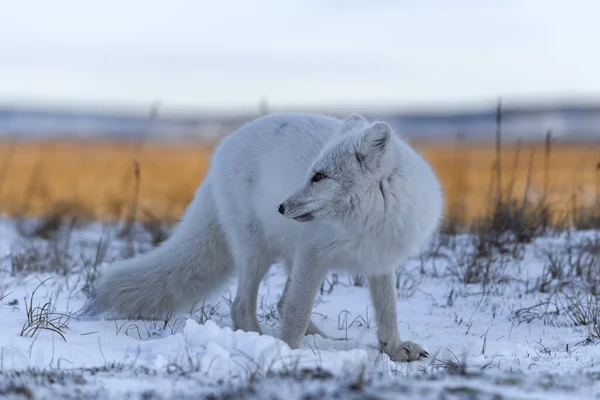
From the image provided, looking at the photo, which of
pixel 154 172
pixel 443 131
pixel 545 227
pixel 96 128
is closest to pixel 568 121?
pixel 443 131

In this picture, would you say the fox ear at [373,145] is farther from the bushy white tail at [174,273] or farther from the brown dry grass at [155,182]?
the brown dry grass at [155,182]

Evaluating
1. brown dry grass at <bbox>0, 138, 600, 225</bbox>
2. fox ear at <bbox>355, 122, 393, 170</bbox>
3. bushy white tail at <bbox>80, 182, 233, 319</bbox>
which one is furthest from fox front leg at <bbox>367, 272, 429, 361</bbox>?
brown dry grass at <bbox>0, 138, 600, 225</bbox>

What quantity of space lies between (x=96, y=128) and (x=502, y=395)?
66.0 m

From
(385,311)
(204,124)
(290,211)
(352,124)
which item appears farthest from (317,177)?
(204,124)

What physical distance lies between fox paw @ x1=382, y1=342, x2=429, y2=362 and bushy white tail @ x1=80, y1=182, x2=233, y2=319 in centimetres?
119

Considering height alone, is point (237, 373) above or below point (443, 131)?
below

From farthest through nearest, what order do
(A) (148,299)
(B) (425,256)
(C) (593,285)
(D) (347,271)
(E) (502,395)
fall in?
(B) (425,256) → (C) (593,285) → (A) (148,299) → (D) (347,271) → (E) (502,395)

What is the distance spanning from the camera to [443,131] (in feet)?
180

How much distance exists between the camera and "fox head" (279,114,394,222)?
11.9ft

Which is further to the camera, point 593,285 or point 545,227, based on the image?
point 545,227

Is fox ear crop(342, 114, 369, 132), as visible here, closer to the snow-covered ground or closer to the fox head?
the fox head

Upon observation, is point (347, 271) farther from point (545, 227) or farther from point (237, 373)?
point (545, 227)

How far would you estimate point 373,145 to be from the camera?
3674 millimetres

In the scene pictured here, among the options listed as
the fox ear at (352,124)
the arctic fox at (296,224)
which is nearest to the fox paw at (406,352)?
the arctic fox at (296,224)
